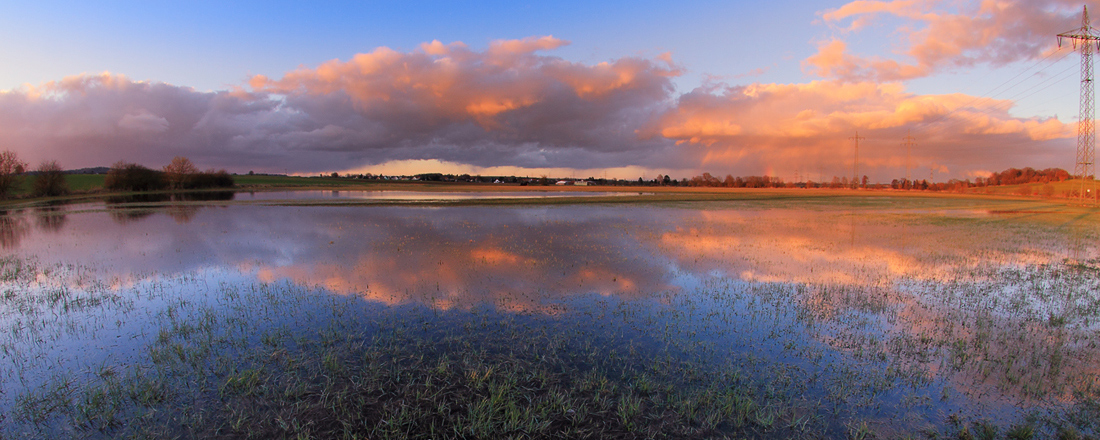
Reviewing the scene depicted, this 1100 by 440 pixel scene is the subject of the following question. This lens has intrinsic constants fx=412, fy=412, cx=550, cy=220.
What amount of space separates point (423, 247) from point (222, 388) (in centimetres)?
1682

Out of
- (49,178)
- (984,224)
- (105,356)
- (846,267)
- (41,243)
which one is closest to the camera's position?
(105,356)

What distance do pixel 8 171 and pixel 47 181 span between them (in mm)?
13702

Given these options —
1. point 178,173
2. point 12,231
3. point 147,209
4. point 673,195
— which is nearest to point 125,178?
point 178,173

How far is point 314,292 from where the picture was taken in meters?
15.2

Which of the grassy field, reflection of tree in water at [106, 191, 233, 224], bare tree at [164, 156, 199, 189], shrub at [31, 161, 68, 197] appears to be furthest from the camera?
bare tree at [164, 156, 199, 189]

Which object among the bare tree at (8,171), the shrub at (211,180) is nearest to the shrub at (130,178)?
the shrub at (211,180)

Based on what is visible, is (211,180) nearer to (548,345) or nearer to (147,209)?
(147,209)

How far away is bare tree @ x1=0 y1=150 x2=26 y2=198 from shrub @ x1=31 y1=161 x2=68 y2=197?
7.77m

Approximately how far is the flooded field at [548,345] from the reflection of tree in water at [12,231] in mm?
9750

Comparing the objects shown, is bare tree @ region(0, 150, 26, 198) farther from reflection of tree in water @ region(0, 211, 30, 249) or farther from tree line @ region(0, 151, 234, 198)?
reflection of tree in water @ region(0, 211, 30, 249)

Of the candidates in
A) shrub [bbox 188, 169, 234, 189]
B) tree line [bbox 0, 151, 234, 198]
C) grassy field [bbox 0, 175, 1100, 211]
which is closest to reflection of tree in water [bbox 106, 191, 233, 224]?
grassy field [bbox 0, 175, 1100, 211]

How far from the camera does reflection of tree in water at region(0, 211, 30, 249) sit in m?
27.4

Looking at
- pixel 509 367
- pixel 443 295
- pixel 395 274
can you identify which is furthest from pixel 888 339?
pixel 395 274

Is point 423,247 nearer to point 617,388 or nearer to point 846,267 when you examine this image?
point 617,388
